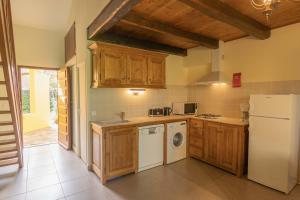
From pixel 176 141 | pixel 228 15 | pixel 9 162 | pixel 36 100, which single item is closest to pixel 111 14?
pixel 228 15

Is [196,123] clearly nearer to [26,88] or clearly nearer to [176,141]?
[176,141]

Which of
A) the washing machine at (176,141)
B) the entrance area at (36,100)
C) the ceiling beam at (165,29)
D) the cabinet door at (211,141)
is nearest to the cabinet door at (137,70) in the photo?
the ceiling beam at (165,29)

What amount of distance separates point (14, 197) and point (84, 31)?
2.95 m

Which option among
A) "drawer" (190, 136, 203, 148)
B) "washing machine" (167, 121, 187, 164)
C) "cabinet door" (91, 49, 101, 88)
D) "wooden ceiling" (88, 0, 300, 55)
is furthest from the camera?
"drawer" (190, 136, 203, 148)

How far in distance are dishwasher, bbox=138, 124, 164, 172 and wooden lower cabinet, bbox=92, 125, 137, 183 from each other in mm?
157

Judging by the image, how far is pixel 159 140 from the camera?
3.59 meters

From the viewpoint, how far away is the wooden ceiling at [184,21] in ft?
7.66

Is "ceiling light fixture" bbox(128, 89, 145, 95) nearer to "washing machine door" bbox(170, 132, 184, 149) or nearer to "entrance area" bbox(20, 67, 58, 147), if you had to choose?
"washing machine door" bbox(170, 132, 184, 149)

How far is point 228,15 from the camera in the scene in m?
2.47

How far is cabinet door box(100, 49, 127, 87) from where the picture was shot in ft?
10.5

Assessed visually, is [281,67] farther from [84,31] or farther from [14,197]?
[14,197]

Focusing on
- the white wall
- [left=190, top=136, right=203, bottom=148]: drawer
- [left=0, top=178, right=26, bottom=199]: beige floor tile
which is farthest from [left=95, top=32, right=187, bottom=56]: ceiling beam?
[left=0, top=178, right=26, bottom=199]: beige floor tile

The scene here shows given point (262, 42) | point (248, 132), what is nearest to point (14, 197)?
point (248, 132)

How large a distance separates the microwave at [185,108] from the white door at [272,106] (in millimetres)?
1691
